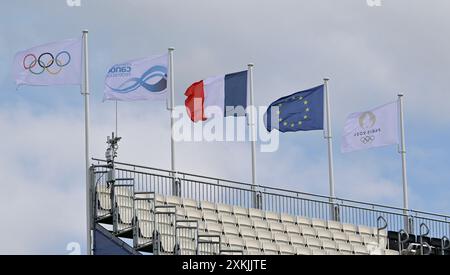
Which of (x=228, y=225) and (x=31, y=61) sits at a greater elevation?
(x=31, y=61)

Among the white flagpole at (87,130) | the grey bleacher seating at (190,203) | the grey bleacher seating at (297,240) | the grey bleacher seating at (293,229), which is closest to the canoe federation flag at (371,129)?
the grey bleacher seating at (293,229)

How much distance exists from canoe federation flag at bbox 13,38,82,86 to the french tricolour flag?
4.59 metres

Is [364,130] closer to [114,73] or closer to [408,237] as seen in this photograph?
[408,237]

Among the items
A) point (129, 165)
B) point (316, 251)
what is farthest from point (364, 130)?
point (129, 165)

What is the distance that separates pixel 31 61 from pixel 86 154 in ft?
10.7

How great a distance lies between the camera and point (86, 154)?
125 feet

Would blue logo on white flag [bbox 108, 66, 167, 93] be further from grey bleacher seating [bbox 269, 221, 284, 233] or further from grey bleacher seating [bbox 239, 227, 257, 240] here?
grey bleacher seating [bbox 239, 227, 257, 240]

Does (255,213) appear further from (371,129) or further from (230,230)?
(371,129)

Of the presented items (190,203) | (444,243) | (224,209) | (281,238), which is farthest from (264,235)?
(444,243)

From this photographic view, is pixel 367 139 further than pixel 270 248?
A: Yes

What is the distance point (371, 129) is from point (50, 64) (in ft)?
34.7

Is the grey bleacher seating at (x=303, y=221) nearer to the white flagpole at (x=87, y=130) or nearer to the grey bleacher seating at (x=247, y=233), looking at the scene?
the grey bleacher seating at (x=247, y=233)

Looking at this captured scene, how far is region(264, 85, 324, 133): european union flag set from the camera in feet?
147

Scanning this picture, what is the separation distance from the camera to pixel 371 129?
45.6 metres
